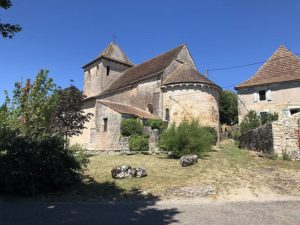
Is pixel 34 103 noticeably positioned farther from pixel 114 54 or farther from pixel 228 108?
pixel 228 108

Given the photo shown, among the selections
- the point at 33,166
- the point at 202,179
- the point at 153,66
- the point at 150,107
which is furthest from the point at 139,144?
the point at 33,166

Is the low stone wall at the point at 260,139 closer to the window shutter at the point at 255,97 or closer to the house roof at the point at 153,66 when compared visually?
the window shutter at the point at 255,97

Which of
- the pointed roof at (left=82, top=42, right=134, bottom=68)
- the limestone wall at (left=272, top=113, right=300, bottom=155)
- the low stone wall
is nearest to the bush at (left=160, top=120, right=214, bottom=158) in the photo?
the low stone wall

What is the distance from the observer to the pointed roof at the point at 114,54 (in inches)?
1490

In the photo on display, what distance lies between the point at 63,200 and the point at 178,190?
348 cm

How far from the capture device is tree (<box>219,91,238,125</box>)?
150 ft

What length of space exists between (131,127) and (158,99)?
14.4ft

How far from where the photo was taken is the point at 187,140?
1520cm

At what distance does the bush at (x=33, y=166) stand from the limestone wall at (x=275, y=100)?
20669 millimetres

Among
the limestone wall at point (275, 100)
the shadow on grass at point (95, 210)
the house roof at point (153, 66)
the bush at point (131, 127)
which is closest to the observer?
the shadow on grass at point (95, 210)

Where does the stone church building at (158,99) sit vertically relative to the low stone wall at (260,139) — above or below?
above

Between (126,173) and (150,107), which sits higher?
(150,107)

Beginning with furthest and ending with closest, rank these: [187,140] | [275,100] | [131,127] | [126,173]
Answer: [275,100] → [131,127] → [187,140] → [126,173]

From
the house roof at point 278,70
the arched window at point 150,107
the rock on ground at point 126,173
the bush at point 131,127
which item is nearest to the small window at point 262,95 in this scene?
the house roof at point 278,70
